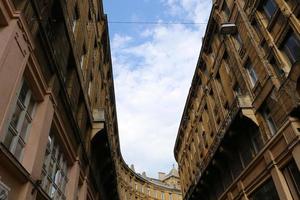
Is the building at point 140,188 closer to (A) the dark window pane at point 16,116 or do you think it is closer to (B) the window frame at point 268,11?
(B) the window frame at point 268,11

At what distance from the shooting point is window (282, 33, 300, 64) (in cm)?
1292

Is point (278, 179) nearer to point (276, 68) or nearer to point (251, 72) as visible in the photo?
point (276, 68)

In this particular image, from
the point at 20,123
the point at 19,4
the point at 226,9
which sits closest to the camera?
the point at 19,4

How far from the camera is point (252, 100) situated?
54.3ft

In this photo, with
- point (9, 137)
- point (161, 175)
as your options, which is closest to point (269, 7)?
point (9, 137)

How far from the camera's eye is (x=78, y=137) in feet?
47.1

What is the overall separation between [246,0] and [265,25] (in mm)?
2894

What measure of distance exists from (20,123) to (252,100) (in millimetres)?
12475

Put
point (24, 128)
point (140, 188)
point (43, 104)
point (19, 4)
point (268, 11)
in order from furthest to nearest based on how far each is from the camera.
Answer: point (140, 188) < point (268, 11) < point (43, 104) < point (24, 128) < point (19, 4)

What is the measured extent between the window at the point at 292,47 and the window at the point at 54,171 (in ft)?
35.7

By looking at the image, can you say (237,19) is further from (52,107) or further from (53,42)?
(52,107)

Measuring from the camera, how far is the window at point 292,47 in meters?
12.9

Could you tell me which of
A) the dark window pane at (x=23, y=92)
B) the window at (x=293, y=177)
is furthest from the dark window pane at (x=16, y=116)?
the window at (x=293, y=177)

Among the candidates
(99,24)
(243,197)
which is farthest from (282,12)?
(99,24)
